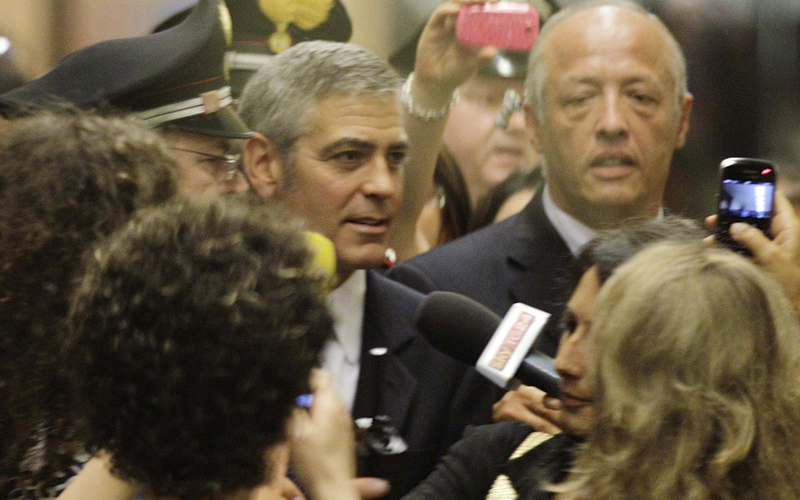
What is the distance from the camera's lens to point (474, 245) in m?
2.68

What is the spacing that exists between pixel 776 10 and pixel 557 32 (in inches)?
54.3

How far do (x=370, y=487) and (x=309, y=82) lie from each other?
112cm

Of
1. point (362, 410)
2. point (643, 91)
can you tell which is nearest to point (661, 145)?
point (643, 91)

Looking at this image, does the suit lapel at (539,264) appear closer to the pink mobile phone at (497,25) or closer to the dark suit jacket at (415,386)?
the dark suit jacket at (415,386)

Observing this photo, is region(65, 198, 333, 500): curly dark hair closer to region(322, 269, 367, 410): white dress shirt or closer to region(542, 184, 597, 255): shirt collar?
region(322, 269, 367, 410): white dress shirt

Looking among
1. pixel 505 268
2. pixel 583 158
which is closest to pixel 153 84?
pixel 505 268

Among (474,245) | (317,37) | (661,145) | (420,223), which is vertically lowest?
(420,223)

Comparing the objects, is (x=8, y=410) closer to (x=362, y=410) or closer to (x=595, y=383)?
(x=362, y=410)

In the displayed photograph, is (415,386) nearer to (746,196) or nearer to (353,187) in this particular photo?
(353,187)

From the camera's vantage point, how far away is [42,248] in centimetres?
158

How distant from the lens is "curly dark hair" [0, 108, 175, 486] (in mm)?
1570

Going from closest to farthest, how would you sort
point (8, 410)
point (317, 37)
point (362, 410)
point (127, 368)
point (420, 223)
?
point (127, 368) → point (8, 410) → point (362, 410) → point (317, 37) → point (420, 223)


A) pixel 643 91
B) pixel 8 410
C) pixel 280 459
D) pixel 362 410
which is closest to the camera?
pixel 280 459

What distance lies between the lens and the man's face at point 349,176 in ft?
7.73
